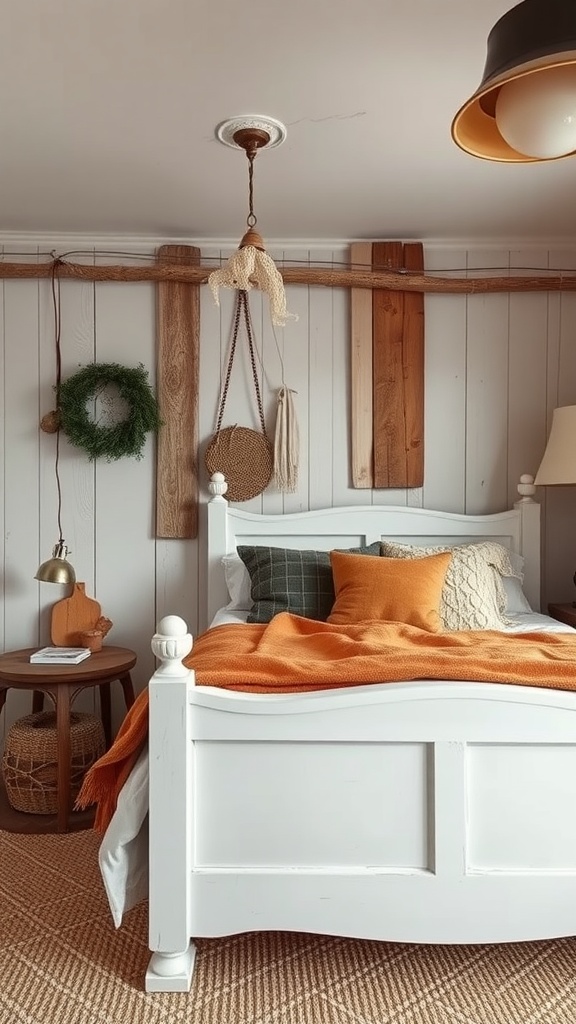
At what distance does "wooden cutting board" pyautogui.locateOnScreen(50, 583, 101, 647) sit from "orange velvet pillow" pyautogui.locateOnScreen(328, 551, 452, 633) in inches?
46.2

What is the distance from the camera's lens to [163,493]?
3521 millimetres

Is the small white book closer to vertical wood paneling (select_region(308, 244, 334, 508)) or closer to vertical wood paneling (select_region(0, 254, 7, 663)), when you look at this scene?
vertical wood paneling (select_region(0, 254, 7, 663))

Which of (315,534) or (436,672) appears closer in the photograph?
(436,672)

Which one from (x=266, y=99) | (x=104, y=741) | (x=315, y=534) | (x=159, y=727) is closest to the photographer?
(x=159, y=727)

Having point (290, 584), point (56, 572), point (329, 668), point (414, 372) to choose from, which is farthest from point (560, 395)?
point (56, 572)

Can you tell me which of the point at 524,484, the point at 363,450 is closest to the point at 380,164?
the point at 363,450

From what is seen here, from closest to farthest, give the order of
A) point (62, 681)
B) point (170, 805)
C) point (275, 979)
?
1. point (170, 805)
2. point (275, 979)
3. point (62, 681)

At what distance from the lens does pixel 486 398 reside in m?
3.59

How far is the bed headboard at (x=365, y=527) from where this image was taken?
3.45 metres

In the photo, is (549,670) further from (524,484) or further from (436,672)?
(524,484)

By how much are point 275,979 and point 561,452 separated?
212 cm

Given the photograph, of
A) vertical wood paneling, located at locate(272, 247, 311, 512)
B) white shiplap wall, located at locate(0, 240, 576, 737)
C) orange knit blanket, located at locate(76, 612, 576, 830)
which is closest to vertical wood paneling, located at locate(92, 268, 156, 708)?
white shiplap wall, located at locate(0, 240, 576, 737)

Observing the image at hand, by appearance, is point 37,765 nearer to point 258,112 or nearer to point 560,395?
point 258,112

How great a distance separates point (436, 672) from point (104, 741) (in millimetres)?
1810
